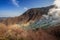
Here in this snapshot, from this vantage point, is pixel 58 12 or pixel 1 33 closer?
pixel 1 33

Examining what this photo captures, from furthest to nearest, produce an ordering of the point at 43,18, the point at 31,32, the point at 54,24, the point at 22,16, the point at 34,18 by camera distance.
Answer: the point at 22,16
the point at 34,18
the point at 43,18
the point at 54,24
the point at 31,32

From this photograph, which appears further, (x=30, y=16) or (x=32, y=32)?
(x=30, y=16)

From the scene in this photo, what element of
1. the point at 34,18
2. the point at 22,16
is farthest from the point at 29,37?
the point at 22,16

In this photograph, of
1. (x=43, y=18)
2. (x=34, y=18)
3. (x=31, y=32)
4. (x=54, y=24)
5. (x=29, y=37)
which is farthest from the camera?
(x=34, y=18)

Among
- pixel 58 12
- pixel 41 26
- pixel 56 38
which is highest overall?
pixel 58 12

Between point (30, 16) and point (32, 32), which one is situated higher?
point (30, 16)

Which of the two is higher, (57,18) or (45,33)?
(57,18)

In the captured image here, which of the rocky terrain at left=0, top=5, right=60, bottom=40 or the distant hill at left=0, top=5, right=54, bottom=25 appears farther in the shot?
the distant hill at left=0, top=5, right=54, bottom=25

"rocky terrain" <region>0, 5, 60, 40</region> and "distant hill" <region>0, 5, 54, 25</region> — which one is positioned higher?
"distant hill" <region>0, 5, 54, 25</region>

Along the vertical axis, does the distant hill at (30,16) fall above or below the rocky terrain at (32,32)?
above

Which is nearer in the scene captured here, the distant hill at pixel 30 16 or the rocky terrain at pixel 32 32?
the rocky terrain at pixel 32 32

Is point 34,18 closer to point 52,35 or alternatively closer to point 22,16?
point 22,16
